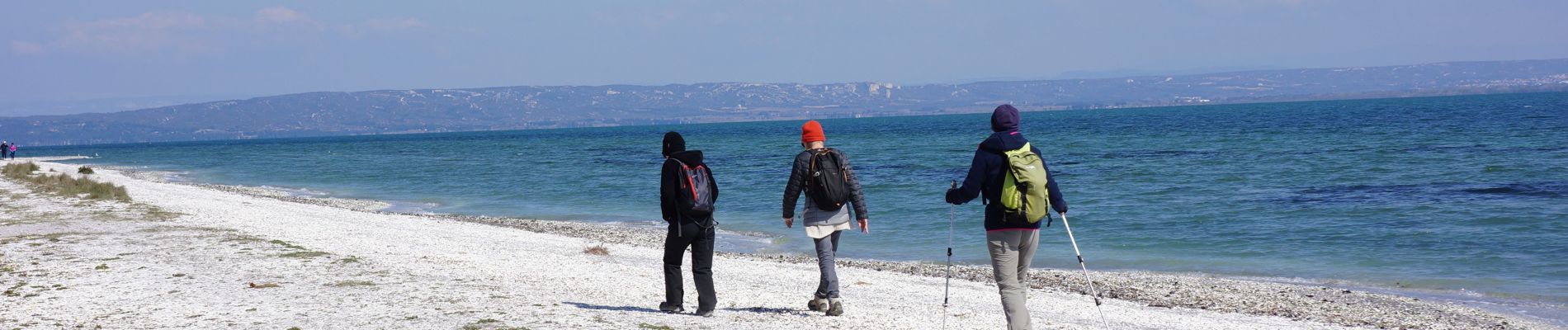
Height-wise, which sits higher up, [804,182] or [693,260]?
[804,182]

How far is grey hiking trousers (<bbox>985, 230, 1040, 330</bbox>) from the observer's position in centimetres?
780

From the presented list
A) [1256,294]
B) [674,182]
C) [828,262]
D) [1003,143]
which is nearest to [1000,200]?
[1003,143]

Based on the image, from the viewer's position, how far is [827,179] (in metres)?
8.83

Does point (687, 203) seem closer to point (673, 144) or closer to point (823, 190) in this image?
point (673, 144)

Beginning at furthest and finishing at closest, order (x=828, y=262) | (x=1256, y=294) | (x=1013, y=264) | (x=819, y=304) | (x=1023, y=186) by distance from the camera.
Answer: (x=1256, y=294), (x=819, y=304), (x=828, y=262), (x=1013, y=264), (x=1023, y=186)

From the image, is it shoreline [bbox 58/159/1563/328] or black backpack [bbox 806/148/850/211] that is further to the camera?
shoreline [bbox 58/159/1563/328]

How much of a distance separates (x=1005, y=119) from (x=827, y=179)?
1.65m

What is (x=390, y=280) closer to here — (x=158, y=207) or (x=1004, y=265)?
(x=1004, y=265)

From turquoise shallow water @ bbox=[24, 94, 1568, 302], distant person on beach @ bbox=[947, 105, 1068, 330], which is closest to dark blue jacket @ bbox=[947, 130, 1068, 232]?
distant person on beach @ bbox=[947, 105, 1068, 330]

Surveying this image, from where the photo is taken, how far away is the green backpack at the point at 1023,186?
7520mm

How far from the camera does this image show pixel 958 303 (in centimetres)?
1132

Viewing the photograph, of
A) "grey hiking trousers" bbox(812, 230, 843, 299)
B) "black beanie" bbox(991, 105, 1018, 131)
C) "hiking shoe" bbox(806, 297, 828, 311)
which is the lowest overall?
"hiking shoe" bbox(806, 297, 828, 311)

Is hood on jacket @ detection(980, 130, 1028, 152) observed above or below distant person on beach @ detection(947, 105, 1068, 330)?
above

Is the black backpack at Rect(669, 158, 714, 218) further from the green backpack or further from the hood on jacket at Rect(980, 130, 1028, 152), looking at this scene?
the green backpack
